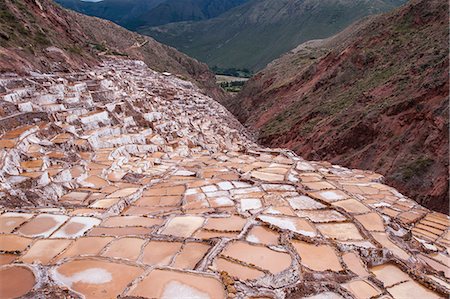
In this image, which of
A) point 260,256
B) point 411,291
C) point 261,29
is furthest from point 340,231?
point 261,29

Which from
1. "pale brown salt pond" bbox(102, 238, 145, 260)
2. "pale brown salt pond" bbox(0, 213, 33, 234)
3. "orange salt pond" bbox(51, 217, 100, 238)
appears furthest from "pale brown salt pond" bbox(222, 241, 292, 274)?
"pale brown salt pond" bbox(0, 213, 33, 234)

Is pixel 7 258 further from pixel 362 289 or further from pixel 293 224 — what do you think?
pixel 362 289

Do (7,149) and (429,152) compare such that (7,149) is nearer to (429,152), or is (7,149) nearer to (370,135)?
(429,152)

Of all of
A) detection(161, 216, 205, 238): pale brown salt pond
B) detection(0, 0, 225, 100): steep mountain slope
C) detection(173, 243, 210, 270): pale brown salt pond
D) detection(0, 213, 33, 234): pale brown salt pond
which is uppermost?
detection(0, 0, 225, 100): steep mountain slope

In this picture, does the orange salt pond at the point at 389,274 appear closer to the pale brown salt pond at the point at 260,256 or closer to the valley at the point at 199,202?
the valley at the point at 199,202

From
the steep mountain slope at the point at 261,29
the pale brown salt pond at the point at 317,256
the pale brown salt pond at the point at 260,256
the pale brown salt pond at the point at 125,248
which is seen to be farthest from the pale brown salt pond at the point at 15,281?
the steep mountain slope at the point at 261,29

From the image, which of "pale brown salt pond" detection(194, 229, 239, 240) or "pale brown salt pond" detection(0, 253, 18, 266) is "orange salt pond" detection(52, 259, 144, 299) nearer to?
"pale brown salt pond" detection(0, 253, 18, 266)

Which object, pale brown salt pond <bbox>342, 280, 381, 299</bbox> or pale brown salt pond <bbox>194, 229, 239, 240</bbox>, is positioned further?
pale brown salt pond <bbox>194, 229, 239, 240</bbox>
